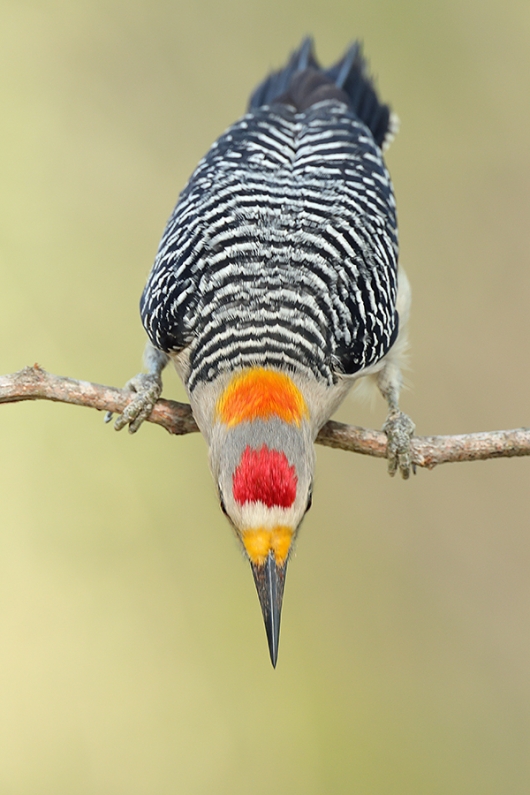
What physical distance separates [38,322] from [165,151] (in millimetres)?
1449

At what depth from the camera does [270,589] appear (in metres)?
3.04

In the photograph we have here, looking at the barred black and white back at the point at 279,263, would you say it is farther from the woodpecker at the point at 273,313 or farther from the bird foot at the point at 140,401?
the bird foot at the point at 140,401

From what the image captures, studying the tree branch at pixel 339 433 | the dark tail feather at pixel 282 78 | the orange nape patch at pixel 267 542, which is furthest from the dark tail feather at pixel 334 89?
the orange nape patch at pixel 267 542

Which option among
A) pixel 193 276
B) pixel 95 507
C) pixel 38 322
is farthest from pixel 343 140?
pixel 95 507

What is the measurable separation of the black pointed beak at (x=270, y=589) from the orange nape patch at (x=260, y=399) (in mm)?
520

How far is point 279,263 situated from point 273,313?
226 mm

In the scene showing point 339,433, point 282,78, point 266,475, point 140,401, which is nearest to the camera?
point 266,475

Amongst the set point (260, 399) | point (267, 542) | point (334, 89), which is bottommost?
point (267, 542)

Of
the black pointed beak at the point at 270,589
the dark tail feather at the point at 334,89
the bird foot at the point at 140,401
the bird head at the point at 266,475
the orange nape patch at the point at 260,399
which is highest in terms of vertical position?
the dark tail feather at the point at 334,89

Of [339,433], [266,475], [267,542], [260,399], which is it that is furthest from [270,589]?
[339,433]

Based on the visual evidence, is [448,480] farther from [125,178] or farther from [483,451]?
[125,178]

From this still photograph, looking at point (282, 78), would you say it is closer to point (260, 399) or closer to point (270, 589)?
point (260, 399)

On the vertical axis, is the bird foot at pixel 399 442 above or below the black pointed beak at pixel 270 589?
above

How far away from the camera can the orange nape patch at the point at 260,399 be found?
3.27m
